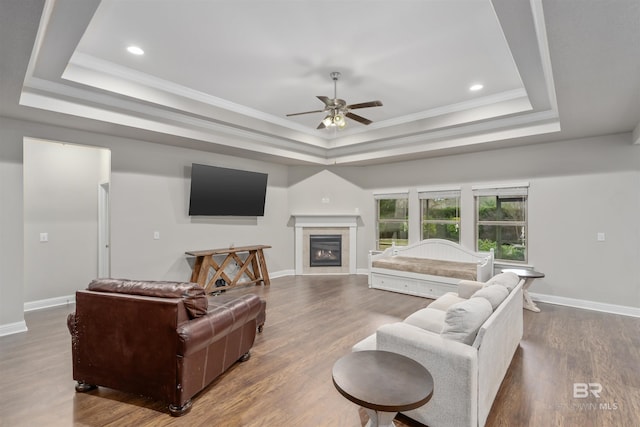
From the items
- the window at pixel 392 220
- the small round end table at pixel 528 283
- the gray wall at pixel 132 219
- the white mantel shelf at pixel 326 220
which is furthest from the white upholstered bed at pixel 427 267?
the gray wall at pixel 132 219

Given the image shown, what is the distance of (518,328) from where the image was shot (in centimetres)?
309

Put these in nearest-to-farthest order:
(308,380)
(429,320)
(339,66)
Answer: (308,380) → (429,320) → (339,66)

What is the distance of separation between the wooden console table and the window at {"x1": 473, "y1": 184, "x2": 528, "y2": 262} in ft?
13.8

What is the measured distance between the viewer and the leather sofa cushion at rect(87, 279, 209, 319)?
2.24 m

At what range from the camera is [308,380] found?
2643mm

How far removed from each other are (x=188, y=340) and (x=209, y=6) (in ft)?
8.69

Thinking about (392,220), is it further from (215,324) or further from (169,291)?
(169,291)

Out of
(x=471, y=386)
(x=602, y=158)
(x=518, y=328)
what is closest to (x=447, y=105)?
(x=602, y=158)

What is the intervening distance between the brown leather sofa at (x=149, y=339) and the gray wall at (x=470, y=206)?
7.75ft

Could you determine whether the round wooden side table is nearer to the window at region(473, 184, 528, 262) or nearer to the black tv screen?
the black tv screen

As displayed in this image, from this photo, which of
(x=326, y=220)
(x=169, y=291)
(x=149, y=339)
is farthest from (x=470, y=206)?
(x=149, y=339)

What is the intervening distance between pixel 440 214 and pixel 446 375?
15.5 feet

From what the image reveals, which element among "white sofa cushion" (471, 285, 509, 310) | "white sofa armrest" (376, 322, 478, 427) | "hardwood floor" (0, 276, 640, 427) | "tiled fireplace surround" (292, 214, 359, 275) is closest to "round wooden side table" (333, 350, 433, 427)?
"white sofa armrest" (376, 322, 478, 427)

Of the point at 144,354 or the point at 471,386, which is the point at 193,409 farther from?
the point at 471,386
